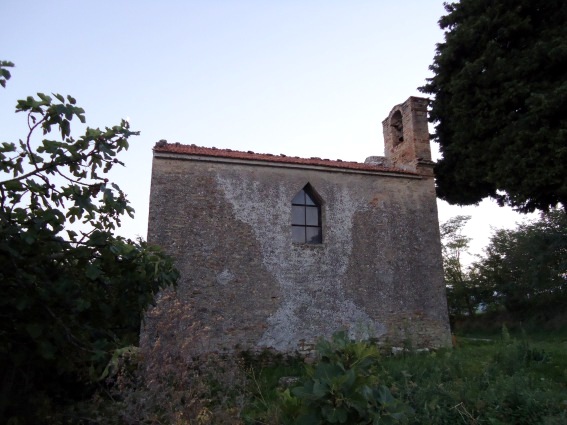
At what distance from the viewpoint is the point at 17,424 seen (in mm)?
3129

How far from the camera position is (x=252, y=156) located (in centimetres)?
1173

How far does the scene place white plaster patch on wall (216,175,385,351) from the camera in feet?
35.5

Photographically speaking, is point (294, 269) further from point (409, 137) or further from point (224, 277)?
point (409, 137)

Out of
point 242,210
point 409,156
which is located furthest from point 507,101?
point 242,210

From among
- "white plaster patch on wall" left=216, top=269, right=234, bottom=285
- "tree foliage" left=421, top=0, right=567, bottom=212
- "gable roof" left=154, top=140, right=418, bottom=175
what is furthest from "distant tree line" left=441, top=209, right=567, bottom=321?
"white plaster patch on wall" left=216, top=269, right=234, bottom=285

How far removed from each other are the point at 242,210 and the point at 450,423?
6646mm

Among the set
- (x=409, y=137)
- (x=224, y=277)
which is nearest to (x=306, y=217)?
(x=224, y=277)

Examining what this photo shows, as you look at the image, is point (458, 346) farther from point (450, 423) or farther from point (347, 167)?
point (450, 423)

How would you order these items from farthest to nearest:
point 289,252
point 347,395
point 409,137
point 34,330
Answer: point 409,137
point 289,252
point 347,395
point 34,330

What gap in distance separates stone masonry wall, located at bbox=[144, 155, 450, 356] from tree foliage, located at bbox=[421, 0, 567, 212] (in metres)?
2.32

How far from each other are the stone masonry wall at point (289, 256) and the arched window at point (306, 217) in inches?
8.9

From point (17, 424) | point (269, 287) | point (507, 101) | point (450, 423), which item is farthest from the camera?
point (507, 101)

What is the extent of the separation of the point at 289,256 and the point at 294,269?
34cm

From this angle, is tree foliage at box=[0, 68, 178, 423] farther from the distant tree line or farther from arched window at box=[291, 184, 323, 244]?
the distant tree line
